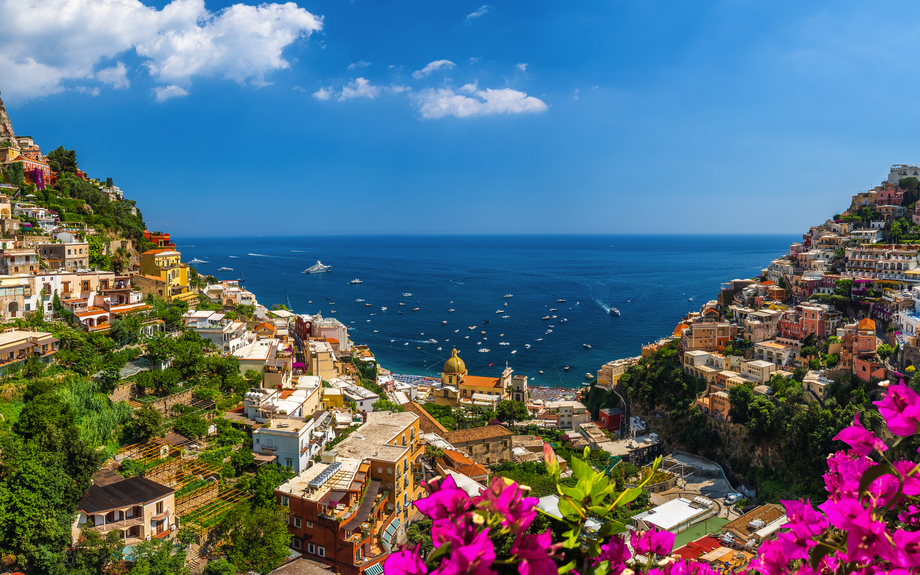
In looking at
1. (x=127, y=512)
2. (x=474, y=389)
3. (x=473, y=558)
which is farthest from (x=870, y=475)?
(x=474, y=389)

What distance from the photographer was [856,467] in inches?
97.1

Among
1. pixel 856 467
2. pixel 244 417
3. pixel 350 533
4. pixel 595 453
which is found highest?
pixel 856 467

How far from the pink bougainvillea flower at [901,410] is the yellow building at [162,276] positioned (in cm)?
2945

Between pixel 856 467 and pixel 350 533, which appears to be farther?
pixel 350 533

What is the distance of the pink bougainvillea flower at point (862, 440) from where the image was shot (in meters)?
2.22

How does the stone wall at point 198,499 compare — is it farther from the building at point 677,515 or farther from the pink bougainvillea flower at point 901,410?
the pink bougainvillea flower at point 901,410

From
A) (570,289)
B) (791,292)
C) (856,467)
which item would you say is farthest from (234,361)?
(570,289)

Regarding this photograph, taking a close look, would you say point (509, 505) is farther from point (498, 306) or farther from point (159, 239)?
point (498, 306)

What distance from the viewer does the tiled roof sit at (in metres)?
24.4

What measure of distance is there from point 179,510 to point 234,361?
27.8ft

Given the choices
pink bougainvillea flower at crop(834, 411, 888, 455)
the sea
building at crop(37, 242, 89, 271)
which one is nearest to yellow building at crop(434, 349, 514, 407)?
the sea

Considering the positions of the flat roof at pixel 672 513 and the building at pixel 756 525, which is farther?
the flat roof at pixel 672 513

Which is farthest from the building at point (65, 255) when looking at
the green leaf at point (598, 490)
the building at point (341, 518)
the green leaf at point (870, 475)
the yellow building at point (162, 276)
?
the green leaf at point (870, 475)

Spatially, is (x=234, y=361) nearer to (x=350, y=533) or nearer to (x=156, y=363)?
(x=156, y=363)
